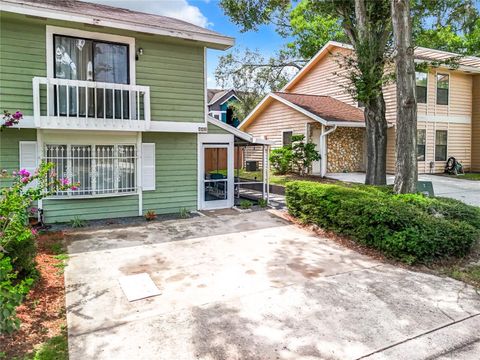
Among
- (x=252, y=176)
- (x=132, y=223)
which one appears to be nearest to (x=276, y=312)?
(x=132, y=223)

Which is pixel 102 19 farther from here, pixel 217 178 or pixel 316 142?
pixel 316 142

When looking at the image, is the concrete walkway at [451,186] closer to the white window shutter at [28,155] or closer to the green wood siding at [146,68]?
the green wood siding at [146,68]

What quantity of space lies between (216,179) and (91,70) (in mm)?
4534

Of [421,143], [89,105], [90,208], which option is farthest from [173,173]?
[421,143]

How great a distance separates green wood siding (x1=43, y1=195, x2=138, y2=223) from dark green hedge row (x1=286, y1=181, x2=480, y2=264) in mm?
4742

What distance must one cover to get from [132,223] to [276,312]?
5563 mm

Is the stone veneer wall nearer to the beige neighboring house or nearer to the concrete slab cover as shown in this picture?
the beige neighboring house

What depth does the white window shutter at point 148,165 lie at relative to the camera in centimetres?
942

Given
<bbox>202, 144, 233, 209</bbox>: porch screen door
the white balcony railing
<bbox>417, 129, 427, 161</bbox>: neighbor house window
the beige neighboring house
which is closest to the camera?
the white balcony railing

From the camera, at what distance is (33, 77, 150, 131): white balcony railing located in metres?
7.88

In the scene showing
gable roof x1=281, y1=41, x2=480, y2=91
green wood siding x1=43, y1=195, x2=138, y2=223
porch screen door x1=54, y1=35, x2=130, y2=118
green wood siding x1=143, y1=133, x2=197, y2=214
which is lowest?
green wood siding x1=43, y1=195, x2=138, y2=223

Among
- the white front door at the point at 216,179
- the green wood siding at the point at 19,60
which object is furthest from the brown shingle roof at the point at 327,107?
the green wood siding at the point at 19,60

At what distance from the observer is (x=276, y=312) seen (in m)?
4.23

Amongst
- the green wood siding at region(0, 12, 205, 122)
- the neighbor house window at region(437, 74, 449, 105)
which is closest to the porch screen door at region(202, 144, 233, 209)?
the green wood siding at region(0, 12, 205, 122)
